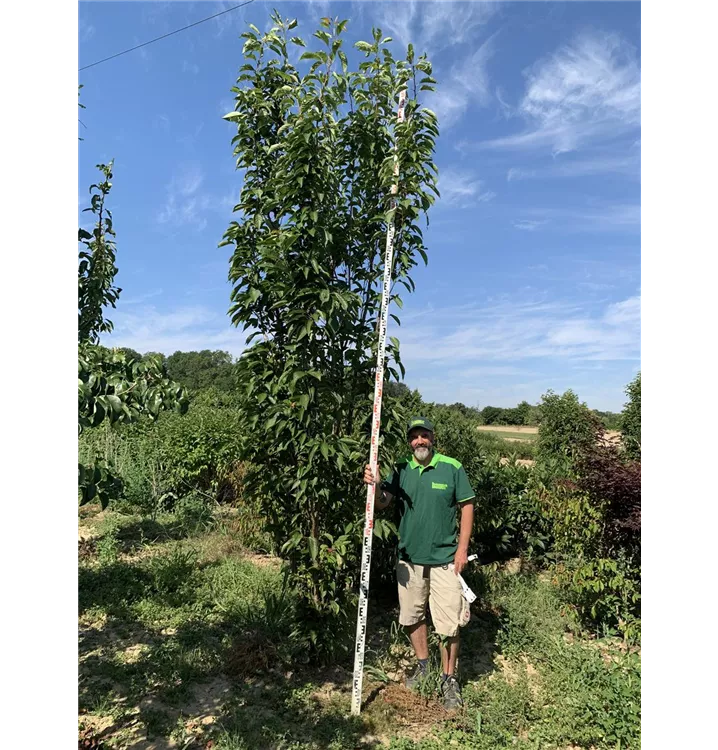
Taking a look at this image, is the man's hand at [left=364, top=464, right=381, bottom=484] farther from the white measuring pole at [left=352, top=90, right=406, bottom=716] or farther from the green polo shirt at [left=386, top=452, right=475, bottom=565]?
the green polo shirt at [left=386, top=452, right=475, bottom=565]

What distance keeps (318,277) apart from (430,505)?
178cm

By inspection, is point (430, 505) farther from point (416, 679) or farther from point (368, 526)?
point (416, 679)

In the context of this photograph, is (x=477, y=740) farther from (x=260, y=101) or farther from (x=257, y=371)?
(x=260, y=101)

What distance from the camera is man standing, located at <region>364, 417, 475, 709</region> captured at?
3465 millimetres

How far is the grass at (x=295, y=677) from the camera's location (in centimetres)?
298

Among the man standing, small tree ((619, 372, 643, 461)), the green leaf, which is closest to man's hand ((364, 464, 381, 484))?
the man standing

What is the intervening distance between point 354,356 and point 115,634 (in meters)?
3.15

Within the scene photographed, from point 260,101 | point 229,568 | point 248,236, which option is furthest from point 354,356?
point 229,568

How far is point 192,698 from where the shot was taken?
10.8 feet

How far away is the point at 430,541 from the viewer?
3.51 metres

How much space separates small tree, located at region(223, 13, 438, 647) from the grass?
524 millimetres

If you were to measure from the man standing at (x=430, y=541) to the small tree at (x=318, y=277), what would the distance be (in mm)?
257
